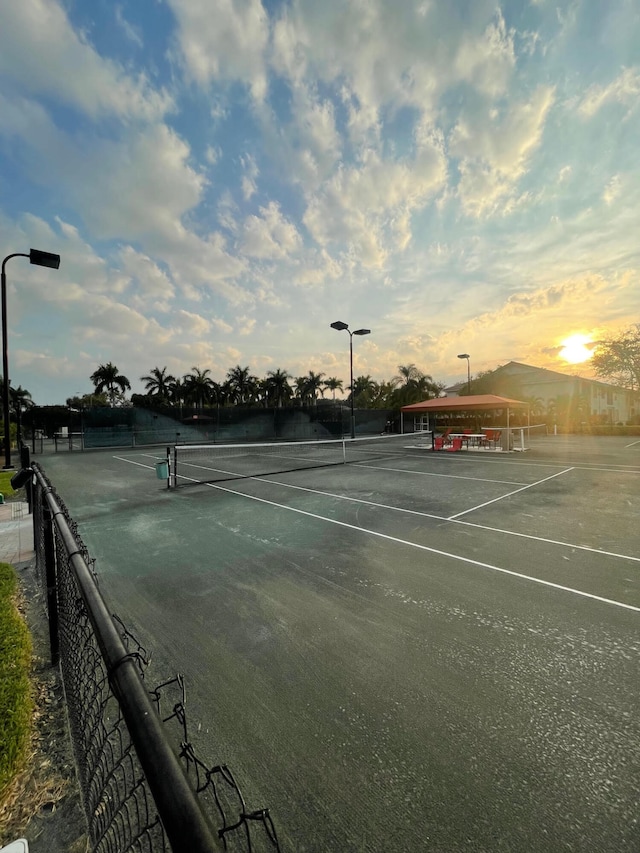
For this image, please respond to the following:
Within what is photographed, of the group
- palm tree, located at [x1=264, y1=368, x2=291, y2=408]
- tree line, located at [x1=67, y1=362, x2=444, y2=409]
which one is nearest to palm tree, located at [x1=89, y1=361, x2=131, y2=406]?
tree line, located at [x1=67, y1=362, x2=444, y2=409]

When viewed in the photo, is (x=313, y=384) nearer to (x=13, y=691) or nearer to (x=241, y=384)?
(x=241, y=384)

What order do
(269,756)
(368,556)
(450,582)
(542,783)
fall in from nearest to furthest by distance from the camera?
(542,783) < (269,756) < (450,582) < (368,556)

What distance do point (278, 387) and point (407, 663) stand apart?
68.4 metres

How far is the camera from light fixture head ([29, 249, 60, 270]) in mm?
12047

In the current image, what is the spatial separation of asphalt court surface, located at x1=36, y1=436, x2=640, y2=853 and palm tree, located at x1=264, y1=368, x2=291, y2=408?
209ft

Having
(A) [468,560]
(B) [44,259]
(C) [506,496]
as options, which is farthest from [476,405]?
(B) [44,259]

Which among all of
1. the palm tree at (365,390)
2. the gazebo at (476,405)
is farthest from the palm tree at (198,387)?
the gazebo at (476,405)

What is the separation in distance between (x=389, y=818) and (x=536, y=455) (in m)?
19.0

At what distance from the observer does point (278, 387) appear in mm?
70375

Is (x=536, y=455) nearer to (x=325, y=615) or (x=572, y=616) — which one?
(x=572, y=616)

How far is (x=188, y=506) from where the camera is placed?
8.77 m

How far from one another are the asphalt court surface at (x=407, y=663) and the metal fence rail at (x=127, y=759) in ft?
1.20

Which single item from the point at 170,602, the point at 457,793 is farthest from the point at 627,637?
the point at 170,602

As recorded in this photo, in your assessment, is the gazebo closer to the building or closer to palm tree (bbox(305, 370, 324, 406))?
the building
